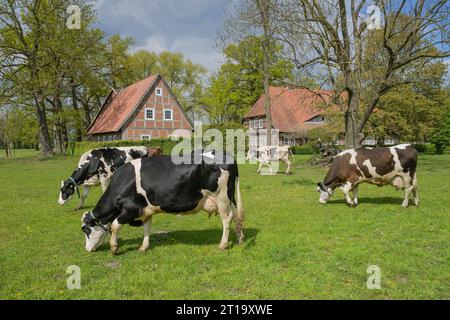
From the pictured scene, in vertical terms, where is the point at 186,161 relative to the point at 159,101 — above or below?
below

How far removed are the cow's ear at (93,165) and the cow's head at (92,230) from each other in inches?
181

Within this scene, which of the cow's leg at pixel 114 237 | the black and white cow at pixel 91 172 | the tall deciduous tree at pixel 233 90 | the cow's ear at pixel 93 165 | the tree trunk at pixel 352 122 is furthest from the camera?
the tall deciduous tree at pixel 233 90

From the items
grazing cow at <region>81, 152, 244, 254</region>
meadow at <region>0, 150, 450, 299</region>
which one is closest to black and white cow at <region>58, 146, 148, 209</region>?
meadow at <region>0, 150, 450, 299</region>

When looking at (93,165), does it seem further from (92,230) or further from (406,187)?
(406,187)

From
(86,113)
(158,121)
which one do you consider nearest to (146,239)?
(158,121)

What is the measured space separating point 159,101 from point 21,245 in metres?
36.8

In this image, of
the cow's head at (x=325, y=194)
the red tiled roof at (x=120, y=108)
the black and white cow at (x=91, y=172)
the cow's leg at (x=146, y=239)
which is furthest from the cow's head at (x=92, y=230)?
the red tiled roof at (x=120, y=108)

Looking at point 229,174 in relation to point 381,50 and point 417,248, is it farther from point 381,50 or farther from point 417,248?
point 381,50

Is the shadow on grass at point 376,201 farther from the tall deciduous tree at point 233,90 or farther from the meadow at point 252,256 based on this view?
the tall deciduous tree at point 233,90

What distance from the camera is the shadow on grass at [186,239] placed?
682cm

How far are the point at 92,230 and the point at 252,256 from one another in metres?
3.07
